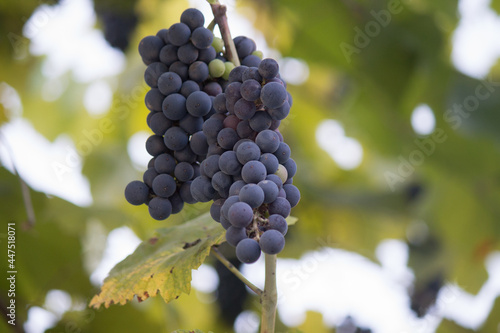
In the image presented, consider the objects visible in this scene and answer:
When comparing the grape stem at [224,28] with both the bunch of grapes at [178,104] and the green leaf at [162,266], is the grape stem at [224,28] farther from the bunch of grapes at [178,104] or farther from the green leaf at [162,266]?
the green leaf at [162,266]

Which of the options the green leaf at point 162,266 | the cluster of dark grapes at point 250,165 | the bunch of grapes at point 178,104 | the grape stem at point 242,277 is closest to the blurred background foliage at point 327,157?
the green leaf at point 162,266

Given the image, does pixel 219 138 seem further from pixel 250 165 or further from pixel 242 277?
pixel 242 277

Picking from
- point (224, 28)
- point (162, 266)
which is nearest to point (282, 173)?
point (224, 28)

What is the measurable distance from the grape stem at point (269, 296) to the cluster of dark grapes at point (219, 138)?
9 centimetres

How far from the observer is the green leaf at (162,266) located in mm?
1265

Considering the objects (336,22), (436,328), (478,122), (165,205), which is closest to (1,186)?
(165,205)

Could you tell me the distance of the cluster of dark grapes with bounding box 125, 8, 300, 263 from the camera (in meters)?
0.89

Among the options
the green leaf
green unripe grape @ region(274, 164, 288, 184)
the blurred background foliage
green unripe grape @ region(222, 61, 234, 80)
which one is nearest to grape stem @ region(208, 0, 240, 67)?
green unripe grape @ region(222, 61, 234, 80)

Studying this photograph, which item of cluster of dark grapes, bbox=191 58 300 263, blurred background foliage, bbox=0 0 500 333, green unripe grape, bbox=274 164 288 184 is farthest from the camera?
blurred background foliage, bbox=0 0 500 333

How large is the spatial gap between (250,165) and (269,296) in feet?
0.83

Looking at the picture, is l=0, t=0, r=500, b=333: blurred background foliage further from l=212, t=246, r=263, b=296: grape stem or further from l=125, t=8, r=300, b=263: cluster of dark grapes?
l=125, t=8, r=300, b=263: cluster of dark grapes

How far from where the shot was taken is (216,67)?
3.62ft

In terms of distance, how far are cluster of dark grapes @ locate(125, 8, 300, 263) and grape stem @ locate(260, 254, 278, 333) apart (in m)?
0.09

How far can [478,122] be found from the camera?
2.62 m
